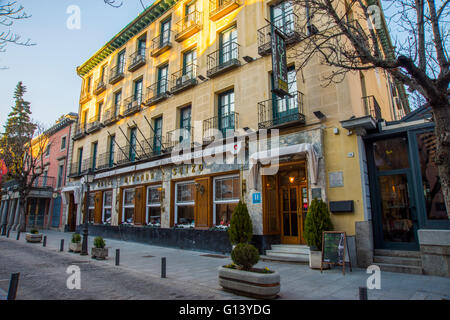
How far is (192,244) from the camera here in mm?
13469

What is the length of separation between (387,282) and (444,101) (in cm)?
441

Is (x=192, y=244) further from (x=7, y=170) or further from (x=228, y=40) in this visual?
(x=7, y=170)

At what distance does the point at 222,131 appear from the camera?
45.0 feet

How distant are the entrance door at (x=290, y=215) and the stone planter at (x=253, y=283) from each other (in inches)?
223

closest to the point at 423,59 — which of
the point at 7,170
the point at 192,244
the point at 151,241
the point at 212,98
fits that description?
the point at 212,98

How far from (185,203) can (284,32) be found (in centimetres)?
936

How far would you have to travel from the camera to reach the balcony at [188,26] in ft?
51.7

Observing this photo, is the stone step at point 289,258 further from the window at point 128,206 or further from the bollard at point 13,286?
the window at point 128,206

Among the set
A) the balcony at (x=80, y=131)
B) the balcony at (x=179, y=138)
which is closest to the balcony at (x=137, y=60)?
the balcony at (x=179, y=138)

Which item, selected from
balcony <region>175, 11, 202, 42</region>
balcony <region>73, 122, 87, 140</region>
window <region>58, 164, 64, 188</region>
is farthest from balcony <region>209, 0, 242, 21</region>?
window <region>58, 164, 64, 188</region>

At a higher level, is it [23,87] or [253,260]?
[23,87]

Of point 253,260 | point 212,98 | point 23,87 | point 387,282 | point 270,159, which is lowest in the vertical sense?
point 387,282

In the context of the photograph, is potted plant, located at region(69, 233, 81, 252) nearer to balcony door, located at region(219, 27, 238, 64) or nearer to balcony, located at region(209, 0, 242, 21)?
balcony door, located at region(219, 27, 238, 64)

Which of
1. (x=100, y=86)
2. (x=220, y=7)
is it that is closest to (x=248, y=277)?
(x=220, y=7)
